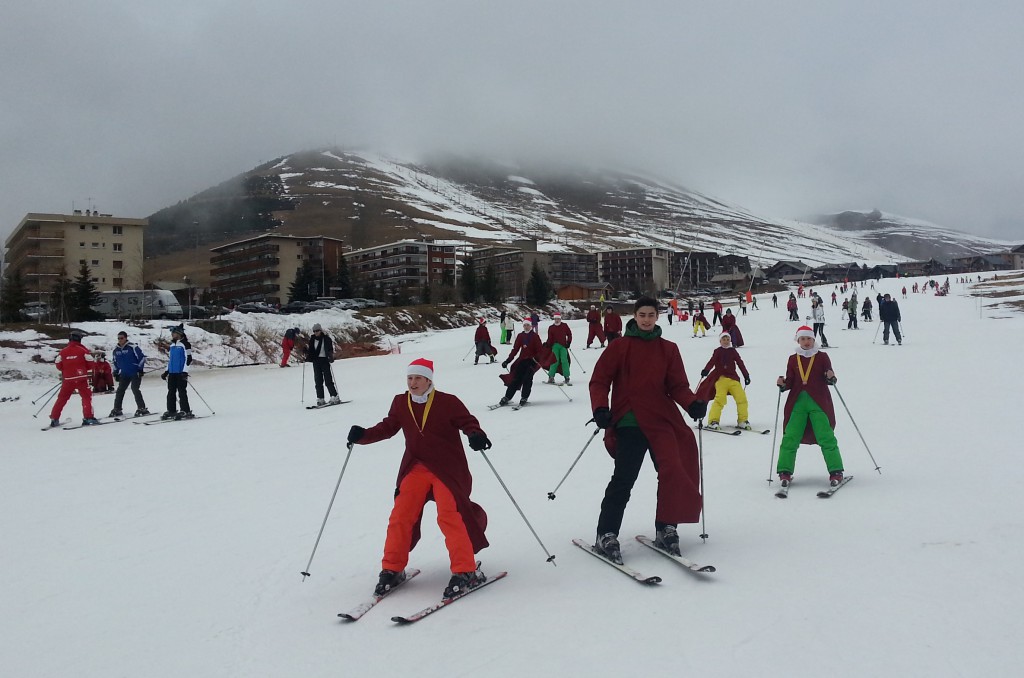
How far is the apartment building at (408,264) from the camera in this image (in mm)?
113625

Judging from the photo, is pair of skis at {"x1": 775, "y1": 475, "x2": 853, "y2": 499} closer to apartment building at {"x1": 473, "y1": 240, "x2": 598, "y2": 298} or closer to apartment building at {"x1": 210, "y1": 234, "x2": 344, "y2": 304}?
apartment building at {"x1": 210, "y1": 234, "x2": 344, "y2": 304}

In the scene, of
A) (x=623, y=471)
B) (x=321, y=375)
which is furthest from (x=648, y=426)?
(x=321, y=375)

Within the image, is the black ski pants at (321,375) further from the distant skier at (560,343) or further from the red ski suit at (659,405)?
the red ski suit at (659,405)

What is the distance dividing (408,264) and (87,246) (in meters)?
49.2

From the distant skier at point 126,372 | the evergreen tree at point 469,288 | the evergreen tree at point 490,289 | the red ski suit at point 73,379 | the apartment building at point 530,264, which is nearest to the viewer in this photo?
the red ski suit at point 73,379

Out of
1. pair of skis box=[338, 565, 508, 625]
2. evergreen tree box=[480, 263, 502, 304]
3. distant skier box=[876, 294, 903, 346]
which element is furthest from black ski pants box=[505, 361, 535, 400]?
evergreen tree box=[480, 263, 502, 304]

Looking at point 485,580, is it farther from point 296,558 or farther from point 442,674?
point 296,558

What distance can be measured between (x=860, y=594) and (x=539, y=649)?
6.24ft

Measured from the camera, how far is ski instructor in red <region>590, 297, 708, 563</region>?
449 cm

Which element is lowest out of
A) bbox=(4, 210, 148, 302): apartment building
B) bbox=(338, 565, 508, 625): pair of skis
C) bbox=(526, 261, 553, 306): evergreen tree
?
bbox=(338, 565, 508, 625): pair of skis

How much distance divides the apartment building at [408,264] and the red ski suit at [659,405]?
107232mm

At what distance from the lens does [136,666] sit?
11.4ft

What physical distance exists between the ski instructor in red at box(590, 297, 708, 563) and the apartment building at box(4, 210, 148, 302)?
81.4 metres

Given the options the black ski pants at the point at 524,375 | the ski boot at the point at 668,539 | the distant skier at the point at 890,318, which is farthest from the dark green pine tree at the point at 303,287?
the ski boot at the point at 668,539
